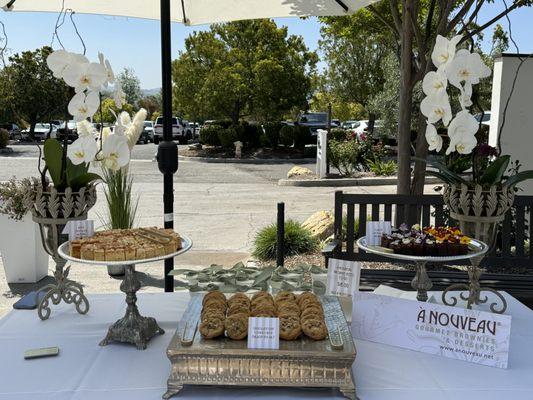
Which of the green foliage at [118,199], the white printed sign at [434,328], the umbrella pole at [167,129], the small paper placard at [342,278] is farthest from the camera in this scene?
the green foliage at [118,199]

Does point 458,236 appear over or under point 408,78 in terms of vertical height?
under

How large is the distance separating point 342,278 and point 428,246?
0.37m

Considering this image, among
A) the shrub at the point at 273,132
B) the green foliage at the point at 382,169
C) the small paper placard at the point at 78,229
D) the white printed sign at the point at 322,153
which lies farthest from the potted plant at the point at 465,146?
the shrub at the point at 273,132

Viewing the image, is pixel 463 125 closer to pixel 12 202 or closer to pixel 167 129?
pixel 167 129

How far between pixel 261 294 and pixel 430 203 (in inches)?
107

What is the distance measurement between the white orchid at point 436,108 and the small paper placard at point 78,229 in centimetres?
139

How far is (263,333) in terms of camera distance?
1621 mm

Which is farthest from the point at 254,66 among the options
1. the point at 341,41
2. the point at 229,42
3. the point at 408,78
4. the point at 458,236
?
the point at 458,236

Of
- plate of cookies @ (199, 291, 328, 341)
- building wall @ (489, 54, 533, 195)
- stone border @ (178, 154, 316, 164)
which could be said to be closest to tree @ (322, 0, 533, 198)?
building wall @ (489, 54, 533, 195)

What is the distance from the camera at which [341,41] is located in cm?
2980

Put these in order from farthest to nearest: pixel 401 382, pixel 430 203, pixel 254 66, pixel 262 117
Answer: pixel 262 117
pixel 254 66
pixel 430 203
pixel 401 382

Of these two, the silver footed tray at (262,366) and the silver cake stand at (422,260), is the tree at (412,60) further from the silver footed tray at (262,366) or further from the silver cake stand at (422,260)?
the silver footed tray at (262,366)

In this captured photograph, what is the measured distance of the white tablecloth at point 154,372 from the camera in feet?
5.32

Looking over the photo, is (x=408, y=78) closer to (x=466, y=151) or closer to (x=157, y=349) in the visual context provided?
(x=466, y=151)
